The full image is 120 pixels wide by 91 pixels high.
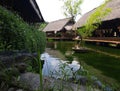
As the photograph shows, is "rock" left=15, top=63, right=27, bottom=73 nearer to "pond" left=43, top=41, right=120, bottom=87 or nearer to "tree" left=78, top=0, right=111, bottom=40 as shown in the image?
"pond" left=43, top=41, right=120, bottom=87

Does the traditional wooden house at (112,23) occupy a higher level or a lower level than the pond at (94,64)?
higher

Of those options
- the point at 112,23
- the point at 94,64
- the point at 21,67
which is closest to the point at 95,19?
the point at 112,23

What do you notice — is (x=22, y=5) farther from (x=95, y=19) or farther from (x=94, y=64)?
(x=95, y=19)

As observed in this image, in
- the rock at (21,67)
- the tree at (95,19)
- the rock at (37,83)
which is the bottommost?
the rock at (37,83)

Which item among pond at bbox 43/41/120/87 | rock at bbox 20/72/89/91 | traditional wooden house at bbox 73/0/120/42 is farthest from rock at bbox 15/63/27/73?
traditional wooden house at bbox 73/0/120/42

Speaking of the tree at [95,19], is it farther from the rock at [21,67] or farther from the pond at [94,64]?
the rock at [21,67]

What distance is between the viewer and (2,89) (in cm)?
346

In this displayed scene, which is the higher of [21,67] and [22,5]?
[22,5]

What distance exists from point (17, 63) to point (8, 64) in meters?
0.45

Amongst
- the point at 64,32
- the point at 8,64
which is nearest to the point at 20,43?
the point at 8,64

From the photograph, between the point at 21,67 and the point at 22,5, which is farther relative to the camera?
the point at 22,5

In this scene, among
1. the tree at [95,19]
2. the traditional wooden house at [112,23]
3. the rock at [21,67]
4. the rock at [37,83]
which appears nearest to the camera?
the rock at [37,83]

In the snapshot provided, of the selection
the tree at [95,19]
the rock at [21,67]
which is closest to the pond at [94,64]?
the rock at [21,67]

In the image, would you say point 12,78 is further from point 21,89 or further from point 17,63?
point 17,63
